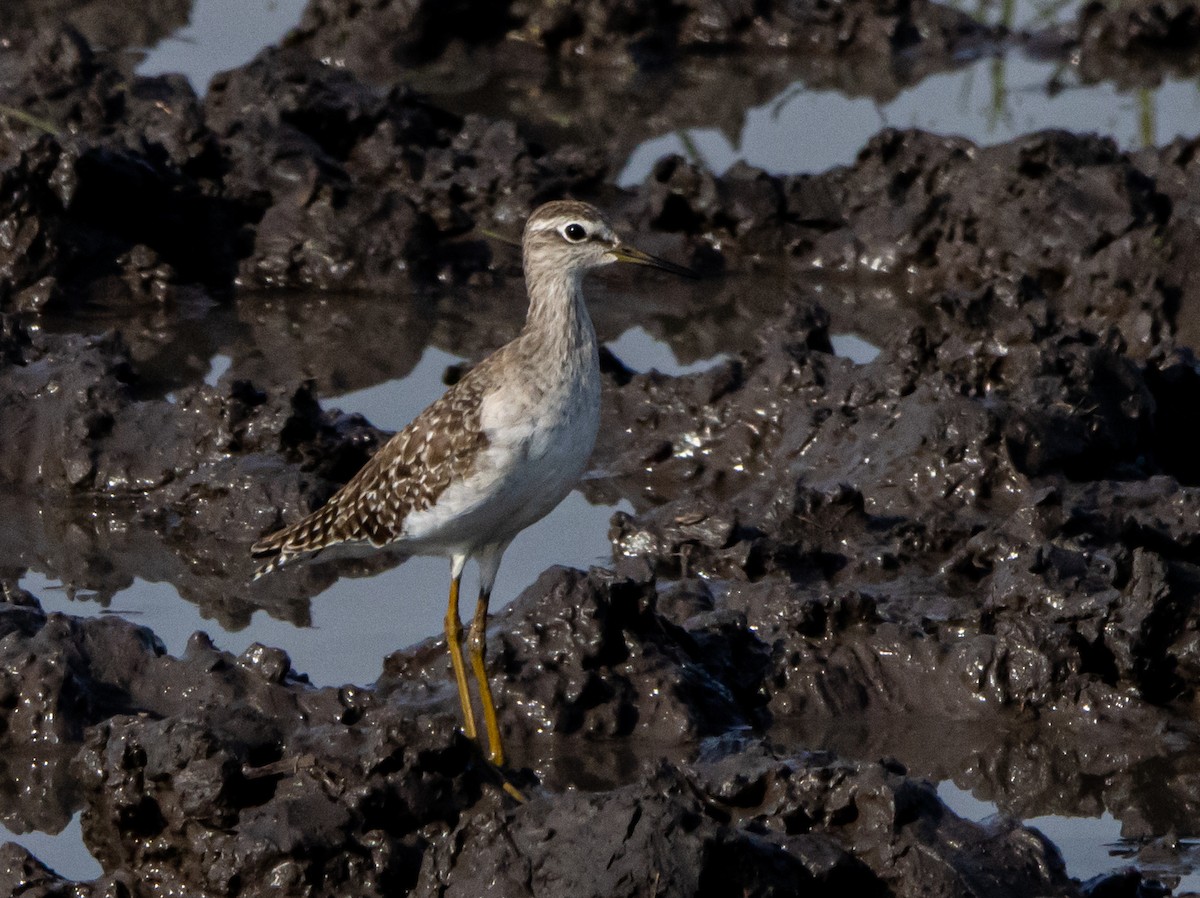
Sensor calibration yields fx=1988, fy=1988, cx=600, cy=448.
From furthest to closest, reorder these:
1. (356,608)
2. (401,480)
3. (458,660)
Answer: (356,608) < (401,480) < (458,660)

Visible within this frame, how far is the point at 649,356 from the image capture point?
11.9 meters

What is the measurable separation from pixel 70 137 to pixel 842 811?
799cm

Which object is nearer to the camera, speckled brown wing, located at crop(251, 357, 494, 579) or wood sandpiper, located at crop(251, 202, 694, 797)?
wood sandpiper, located at crop(251, 202, 694, 797)

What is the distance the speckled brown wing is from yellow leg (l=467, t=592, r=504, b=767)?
0.49 metres

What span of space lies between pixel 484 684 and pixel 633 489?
10.0ft

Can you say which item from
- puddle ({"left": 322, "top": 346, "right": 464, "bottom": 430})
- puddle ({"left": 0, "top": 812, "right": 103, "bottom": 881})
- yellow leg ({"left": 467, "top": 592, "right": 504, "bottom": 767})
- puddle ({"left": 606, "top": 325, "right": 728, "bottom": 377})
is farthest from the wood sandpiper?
puddle ({"left": 606, "top": 325, "right": 728, "bottom": 377})

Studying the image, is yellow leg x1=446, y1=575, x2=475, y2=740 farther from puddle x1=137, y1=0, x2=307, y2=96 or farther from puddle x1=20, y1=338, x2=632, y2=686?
puddle x1=137, y1=0, x2=307, y2=96

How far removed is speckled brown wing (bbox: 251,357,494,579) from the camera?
7375mm

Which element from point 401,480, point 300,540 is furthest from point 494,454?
point 300,540

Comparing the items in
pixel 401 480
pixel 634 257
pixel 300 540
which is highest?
pixel 634 257

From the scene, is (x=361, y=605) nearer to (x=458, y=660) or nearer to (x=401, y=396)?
(x=458, y=660)

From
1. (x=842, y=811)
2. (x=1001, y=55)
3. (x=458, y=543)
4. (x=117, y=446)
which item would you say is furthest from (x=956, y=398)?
(x=1001, y=55)

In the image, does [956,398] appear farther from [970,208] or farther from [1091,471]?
[970,208]

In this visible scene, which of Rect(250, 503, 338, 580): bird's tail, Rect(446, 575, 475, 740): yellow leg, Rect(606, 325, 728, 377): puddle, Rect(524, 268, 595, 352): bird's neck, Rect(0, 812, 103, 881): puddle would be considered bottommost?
Rect(0, 812, 103, 881): puddle
